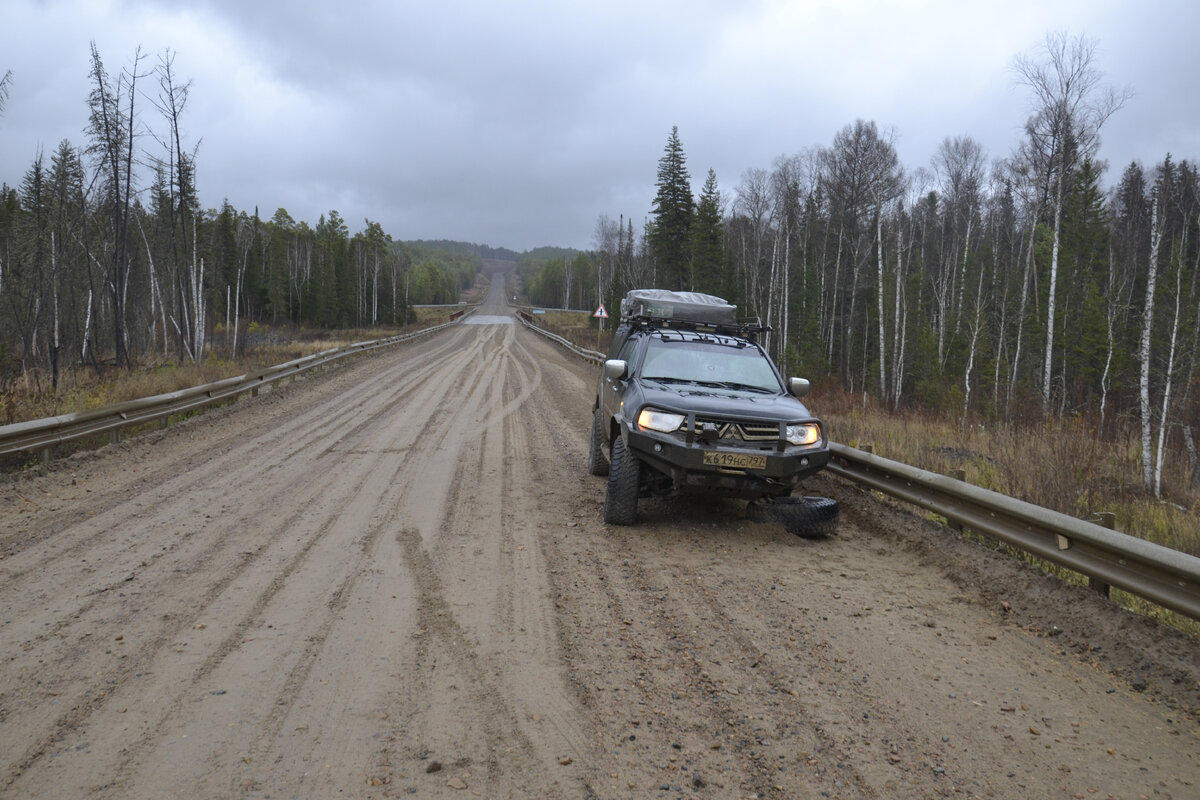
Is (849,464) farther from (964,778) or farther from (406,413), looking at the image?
(406,413)

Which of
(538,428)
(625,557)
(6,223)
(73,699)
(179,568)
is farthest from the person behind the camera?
(6,223)

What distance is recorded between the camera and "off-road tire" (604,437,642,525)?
6.57 m

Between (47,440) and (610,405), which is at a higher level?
(610,405)

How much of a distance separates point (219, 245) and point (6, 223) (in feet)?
44.8

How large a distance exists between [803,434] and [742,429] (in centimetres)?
61

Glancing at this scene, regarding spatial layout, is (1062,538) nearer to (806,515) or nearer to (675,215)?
(806,515)

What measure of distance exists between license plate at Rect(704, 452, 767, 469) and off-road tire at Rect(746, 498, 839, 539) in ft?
2.27

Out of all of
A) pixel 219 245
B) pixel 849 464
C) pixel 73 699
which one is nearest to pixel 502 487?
pixel 849 464

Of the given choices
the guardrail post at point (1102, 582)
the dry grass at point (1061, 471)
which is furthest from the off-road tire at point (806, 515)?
the guardrail post at point (1102, 582)

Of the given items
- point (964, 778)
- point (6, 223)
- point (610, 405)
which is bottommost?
point (964, 778)

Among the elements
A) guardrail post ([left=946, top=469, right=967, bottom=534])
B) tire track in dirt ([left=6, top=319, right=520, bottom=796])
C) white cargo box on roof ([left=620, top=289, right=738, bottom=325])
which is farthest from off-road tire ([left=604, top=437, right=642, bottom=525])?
white cargo box on roof ([left=620, top=289, right=738, bottom=325])

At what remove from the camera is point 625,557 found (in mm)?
5824

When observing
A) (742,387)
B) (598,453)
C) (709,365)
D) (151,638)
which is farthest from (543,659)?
(598,453)

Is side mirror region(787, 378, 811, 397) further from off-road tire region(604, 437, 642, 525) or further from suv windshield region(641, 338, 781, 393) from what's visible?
off-road tire region(604, 437, 642, 525)
